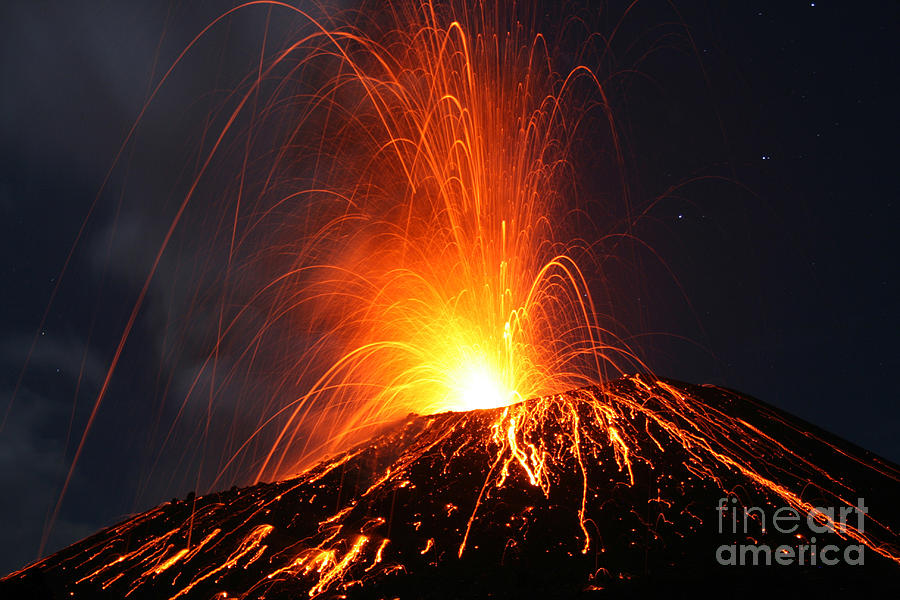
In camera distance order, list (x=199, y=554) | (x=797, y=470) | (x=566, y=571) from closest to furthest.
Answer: (x=566, y=571), (x=199, y=554), (x=797, y=470)

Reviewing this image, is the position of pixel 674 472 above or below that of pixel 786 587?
above

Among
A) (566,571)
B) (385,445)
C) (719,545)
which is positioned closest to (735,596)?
(719,545)

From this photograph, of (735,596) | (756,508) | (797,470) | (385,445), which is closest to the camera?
(735,596)

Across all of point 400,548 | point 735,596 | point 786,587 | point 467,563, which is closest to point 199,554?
point 400,548

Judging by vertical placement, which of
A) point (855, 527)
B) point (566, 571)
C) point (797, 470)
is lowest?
point (566, 571)

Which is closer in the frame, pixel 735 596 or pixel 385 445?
pixel 735 596

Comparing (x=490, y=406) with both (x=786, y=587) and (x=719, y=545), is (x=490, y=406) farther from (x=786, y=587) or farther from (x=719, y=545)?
(x=786, y=587)
